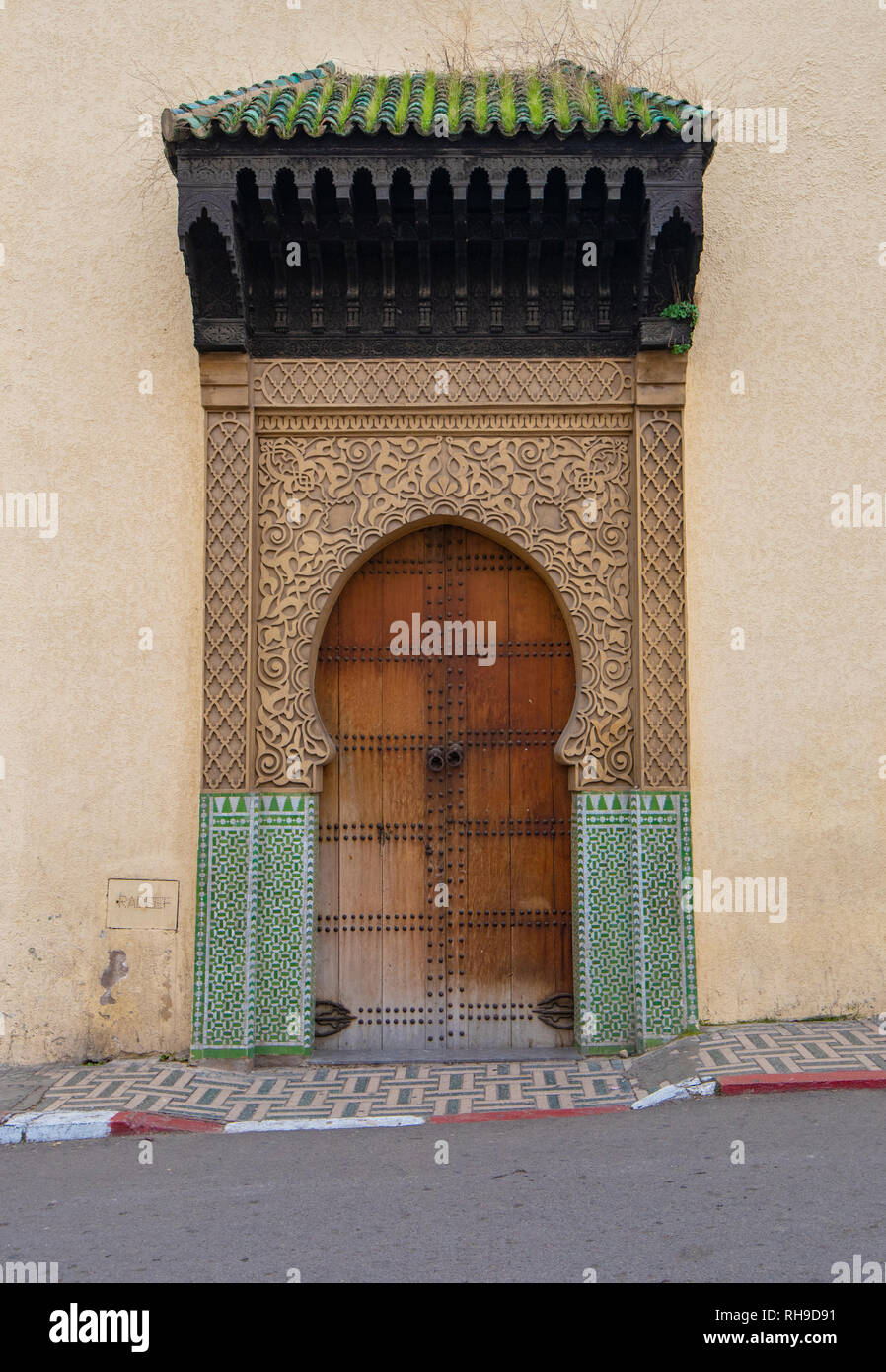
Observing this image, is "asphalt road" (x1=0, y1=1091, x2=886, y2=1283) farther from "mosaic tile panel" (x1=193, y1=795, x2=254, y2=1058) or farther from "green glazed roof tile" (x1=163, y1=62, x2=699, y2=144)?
"green glazed roof tile" (x1=163, y1=62, x2=699, y2=144)

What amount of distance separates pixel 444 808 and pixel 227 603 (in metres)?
1.54

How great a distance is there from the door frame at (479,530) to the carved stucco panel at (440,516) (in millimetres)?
10

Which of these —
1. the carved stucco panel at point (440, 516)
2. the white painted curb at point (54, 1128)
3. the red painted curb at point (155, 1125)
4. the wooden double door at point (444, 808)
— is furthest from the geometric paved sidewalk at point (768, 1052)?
the white painted curb at point (54, 1128)

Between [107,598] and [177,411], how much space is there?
1.03 m

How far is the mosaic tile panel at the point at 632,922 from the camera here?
5.41 metres

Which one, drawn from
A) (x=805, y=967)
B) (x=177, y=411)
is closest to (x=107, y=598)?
(x=177, y=411)

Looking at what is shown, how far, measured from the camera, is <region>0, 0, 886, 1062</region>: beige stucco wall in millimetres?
5582

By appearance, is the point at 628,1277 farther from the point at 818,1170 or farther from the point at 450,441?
the point at 450,441

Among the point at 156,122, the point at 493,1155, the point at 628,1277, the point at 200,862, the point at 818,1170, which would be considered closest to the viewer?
the point at 628,1277

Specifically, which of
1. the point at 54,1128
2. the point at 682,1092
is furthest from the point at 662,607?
the point at 54,1128

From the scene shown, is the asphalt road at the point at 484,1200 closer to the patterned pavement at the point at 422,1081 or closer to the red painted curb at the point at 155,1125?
the red painted curb at the point at 155,1125

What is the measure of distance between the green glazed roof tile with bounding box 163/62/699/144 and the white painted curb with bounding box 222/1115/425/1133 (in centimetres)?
438

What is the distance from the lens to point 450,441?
5738 mm

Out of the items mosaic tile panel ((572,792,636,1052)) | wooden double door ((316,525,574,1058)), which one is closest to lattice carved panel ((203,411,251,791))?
wooden double door ((316,525,574,1058))
